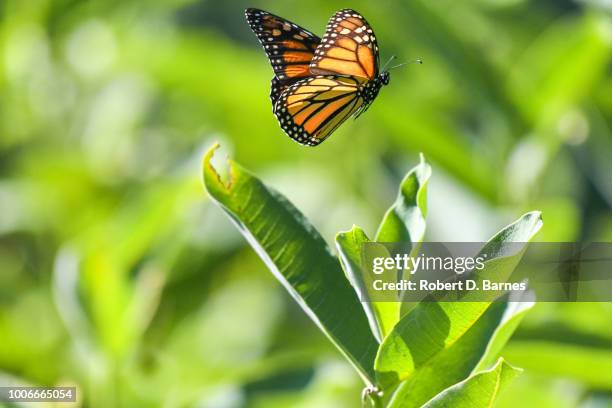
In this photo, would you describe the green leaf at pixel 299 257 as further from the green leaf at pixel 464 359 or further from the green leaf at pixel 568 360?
the green leaf at pixel 568 360

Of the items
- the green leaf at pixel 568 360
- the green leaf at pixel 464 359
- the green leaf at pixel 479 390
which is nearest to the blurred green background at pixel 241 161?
the green leaf at pixel 568 360

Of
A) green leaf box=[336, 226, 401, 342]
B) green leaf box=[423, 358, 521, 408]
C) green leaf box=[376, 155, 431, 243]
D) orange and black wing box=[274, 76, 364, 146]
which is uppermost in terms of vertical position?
orange and black wing box=[274, 76, 364, 146]

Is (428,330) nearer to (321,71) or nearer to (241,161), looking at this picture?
(321,71)

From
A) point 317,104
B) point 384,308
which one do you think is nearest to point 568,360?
point 317,104

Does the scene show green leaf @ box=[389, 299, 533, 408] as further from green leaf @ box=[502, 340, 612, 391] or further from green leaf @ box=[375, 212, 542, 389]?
green leaf @ box=[502, 340, 612, 391]

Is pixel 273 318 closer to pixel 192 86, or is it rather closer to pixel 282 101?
pixel 192 86

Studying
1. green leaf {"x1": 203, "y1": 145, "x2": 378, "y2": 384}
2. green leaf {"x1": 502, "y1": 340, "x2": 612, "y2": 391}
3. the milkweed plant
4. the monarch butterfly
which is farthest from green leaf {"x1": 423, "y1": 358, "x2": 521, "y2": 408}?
green leaf {"x1": 502, "y1": 340, "x2": 612, "y2": 391}
